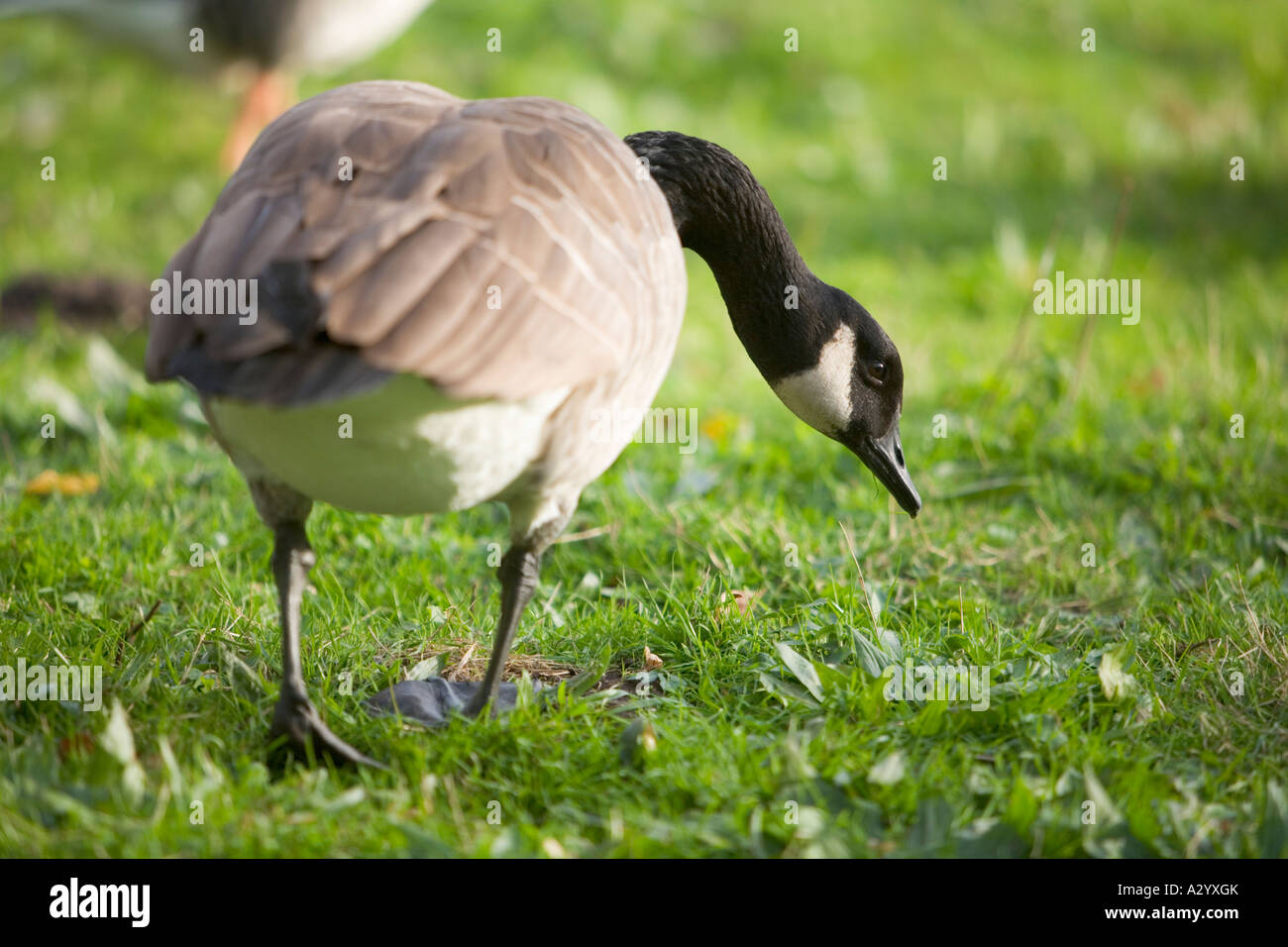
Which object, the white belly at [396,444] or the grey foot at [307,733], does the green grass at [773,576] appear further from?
the white belly at [396,444]

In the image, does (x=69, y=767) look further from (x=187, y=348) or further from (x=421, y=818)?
(x=187, y=348)

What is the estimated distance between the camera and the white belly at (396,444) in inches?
95.7

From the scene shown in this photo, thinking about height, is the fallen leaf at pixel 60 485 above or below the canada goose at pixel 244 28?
below

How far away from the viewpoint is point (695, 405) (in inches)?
209

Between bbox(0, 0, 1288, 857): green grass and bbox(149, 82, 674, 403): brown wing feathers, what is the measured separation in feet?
2.89

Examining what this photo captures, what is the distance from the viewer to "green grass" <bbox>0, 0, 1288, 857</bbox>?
262 centimetres

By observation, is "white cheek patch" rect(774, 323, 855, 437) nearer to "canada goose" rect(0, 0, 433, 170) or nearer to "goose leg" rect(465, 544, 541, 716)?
"goose leg" rect(465, 544, 541, 716)

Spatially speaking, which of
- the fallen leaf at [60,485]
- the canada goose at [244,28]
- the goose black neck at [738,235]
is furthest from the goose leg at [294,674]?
the canada goose at [244,28]

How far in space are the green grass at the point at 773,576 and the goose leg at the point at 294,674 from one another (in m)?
0.07

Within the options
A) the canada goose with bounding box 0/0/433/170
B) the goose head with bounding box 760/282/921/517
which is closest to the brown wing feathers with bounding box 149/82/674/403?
the goose head with bounding box 760/282/921/517

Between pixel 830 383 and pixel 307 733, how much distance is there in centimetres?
168

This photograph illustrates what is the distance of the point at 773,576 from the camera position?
386 cm
